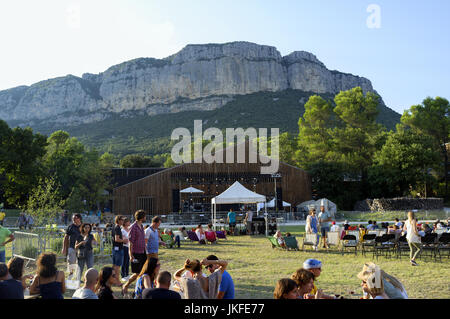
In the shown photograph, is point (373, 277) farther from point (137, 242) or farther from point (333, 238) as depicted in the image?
point (333, 238)

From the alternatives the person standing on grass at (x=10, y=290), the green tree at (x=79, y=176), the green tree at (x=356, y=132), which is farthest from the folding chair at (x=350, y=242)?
the green tree at (x=356, y=132)

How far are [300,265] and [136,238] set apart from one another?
470 centimetres

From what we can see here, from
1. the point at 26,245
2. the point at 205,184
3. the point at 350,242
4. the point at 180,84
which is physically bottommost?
the point at 350,242

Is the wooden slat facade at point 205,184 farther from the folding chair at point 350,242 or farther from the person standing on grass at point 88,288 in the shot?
the person standing on grass at point 88,288

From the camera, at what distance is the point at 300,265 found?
9.85m

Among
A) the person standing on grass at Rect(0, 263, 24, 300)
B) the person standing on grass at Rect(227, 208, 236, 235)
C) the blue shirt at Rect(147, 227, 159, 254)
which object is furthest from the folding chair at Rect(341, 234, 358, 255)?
the person standing on grass at Rect(0, 263, 24, 300)

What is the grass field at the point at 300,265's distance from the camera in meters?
7.02

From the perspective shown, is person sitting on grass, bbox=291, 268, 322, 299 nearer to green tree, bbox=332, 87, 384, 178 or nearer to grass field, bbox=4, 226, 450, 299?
grass field, bbox=4, 226, 450, 299

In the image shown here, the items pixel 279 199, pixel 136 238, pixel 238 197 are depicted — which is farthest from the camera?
pixel 279 199

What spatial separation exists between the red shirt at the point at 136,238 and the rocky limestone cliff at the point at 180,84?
89778 mm

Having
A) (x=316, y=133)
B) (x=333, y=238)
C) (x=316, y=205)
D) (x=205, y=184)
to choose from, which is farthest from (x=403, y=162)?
(x=333, y=238)

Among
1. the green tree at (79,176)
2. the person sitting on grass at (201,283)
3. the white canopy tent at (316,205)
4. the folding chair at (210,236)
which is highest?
the green tree at (79,176)

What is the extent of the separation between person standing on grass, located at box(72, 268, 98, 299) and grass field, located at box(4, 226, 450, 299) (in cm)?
308

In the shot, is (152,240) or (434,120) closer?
(152,240)
